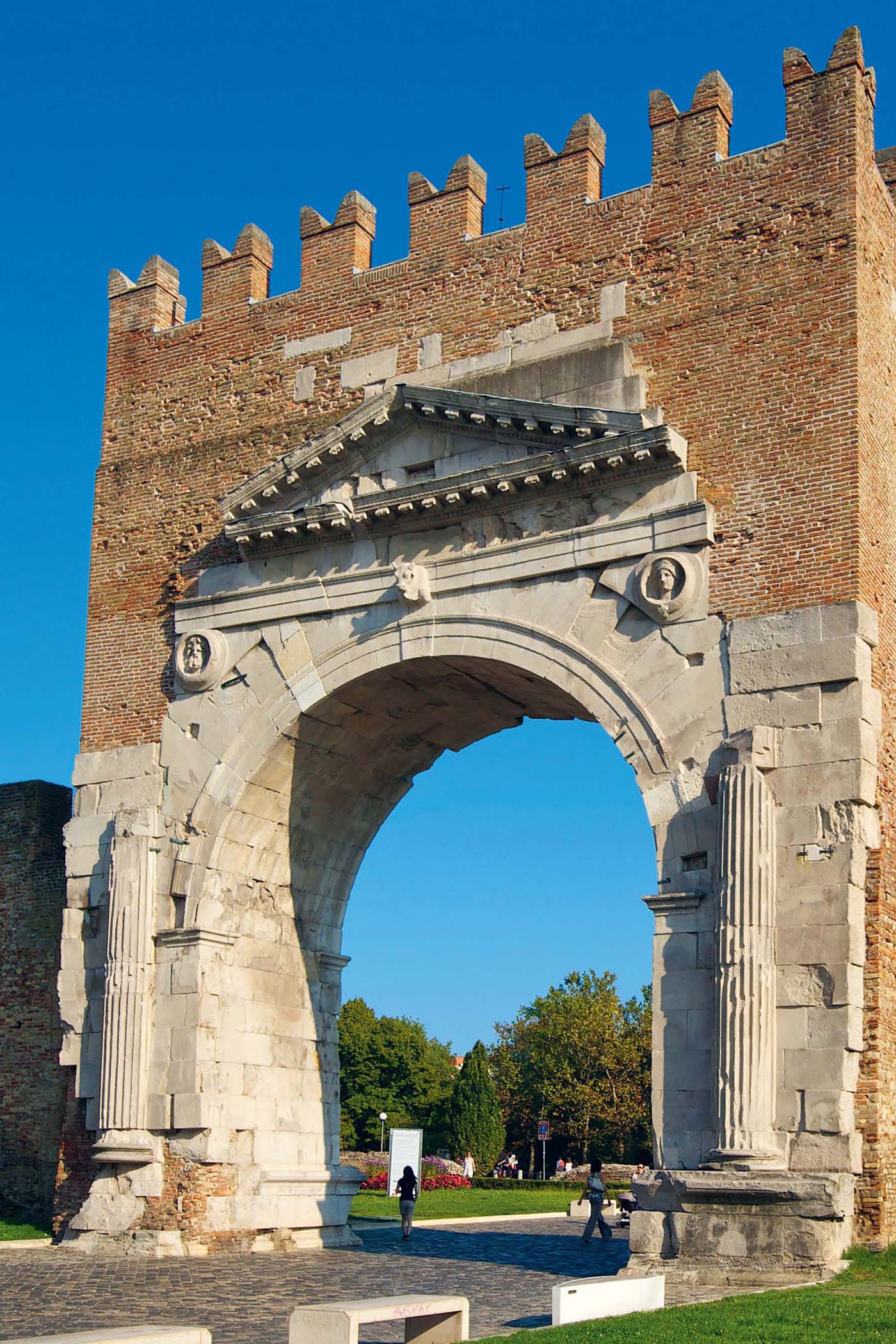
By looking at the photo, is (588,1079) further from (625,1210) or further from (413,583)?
(413,583)

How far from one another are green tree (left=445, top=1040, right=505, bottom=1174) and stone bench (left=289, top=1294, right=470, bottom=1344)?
122ft

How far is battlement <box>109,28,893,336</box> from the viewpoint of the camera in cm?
1736

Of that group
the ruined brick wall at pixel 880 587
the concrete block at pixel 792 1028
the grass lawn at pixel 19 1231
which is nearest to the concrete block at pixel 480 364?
the ruined brick wall at pixel 880 587

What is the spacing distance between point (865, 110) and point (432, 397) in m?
5.32

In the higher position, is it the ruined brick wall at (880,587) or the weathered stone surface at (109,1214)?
the ruined brick wall at (880,587)

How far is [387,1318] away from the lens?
10469mm

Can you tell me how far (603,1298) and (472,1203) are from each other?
17.9 meters

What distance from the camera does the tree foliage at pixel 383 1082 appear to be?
59312 mm

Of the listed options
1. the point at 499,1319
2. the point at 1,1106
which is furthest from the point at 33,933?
the point at 499,1319

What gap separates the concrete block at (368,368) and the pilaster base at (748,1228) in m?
9.65

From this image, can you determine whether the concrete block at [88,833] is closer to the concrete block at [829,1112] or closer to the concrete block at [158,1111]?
the concrete block at [158,1111]

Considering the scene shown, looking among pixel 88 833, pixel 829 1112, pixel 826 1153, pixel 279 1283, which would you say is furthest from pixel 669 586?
pixel 88 833

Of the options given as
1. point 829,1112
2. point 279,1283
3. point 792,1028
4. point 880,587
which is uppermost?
point 880,587

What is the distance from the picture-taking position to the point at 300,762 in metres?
19.8
